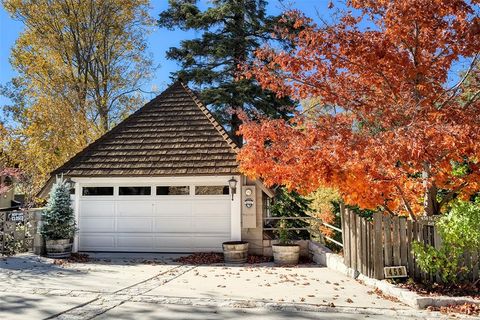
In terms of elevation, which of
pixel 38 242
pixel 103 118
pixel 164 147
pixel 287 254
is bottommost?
pixel 287 254

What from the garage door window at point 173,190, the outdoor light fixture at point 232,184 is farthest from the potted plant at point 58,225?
the outdoor light fixture at point 232,184

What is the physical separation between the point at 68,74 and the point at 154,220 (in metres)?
12.6

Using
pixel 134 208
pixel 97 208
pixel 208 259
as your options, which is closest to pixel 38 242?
pixel 97 208

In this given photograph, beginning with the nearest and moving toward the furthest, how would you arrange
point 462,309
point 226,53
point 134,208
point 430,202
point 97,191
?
point 462,309
point 430,202
point 134,208
point 97,191
point 226,53

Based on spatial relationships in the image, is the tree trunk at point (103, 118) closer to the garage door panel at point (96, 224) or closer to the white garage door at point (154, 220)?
the white garage door at point (154, 220)

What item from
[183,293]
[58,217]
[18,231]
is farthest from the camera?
[18,231]

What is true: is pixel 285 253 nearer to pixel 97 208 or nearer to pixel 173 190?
pixel 173 190

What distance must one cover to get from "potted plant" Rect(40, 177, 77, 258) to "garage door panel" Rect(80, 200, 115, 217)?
0.89 meters

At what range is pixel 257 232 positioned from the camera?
1280 cm

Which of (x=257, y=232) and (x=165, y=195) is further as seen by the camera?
(x=165, y=195)

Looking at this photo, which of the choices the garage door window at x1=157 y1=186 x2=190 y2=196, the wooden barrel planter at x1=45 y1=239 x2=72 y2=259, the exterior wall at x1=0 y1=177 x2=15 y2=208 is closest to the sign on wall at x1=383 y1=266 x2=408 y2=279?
the garage door window at x1=157 y1=186 x2=190 y2=196

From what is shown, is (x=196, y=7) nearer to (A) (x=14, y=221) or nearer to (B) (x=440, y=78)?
(A) (x=14, y=221)

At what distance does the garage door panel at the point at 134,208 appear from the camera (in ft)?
43.8

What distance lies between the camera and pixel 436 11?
783cm
